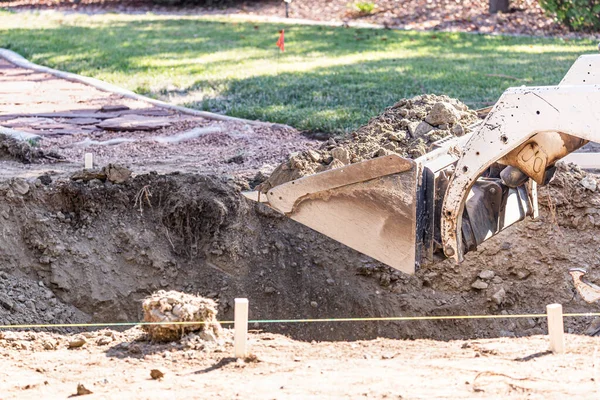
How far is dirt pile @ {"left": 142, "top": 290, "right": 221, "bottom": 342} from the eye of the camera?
15.8 feet

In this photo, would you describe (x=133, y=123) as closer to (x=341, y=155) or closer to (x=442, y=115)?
(x=341, y=155)

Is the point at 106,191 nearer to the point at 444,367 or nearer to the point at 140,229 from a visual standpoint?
the point at 140,229

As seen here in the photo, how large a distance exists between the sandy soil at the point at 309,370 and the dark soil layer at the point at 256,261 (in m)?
1.24

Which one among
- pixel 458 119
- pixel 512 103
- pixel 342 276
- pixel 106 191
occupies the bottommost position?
pixel 342 276

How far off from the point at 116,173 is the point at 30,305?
124 centimetres

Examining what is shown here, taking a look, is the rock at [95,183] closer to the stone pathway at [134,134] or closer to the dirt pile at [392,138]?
the stone pathway at [134,134]

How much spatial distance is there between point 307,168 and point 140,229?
1286mm

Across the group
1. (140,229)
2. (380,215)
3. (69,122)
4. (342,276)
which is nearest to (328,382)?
(380,215)

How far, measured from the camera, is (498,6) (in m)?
18.2

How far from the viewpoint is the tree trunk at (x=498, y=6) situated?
716 inches

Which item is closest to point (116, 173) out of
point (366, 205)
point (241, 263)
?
point (241, 263)

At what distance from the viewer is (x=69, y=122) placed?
9.91m

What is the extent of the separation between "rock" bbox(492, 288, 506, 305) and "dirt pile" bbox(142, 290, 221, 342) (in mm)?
2308

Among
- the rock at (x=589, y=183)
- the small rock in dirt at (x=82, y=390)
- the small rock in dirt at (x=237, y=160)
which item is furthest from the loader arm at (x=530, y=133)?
the small rock in dirt at (x=237, y=160)
